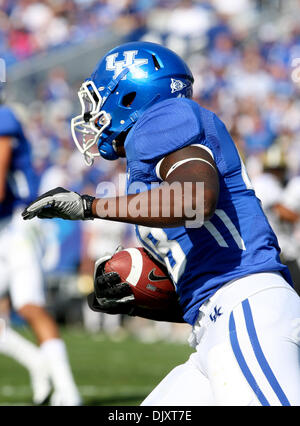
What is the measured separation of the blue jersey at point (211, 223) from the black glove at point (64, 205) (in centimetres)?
24

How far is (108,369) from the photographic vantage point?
700 cm

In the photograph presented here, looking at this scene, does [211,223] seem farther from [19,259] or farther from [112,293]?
[19,259]

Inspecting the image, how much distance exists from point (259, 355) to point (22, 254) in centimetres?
308

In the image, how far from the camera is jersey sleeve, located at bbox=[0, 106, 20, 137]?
197 inches

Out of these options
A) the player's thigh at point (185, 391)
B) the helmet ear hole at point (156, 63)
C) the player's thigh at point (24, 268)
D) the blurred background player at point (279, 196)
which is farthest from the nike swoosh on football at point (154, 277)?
the blurred background player at point (279, 196)

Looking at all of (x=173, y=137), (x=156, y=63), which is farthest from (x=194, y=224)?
(x=156, y=63)

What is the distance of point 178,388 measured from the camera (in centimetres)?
258

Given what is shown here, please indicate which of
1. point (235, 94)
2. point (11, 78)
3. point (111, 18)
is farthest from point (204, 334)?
point (111, 18)

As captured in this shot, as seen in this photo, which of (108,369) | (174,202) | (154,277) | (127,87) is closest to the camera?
(174,202)

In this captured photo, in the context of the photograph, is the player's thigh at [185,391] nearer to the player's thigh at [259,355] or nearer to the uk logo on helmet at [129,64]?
the player's thigh at [259,355]

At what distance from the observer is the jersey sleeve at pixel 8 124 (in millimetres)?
5000

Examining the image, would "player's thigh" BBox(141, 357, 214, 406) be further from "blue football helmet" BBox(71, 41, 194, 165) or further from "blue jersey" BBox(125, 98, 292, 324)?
"blue football helmet" BBox(71, 41, 194, 165)

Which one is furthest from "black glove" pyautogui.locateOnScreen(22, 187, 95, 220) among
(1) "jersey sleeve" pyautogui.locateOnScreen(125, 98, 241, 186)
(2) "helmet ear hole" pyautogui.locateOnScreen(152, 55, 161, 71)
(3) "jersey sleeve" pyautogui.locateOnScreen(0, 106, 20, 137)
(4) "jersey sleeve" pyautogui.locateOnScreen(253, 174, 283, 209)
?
(4) "jersey sleeve" pyautogui.locateOnScreen(253, 174, 283, 209)

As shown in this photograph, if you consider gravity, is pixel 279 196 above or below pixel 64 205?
above
